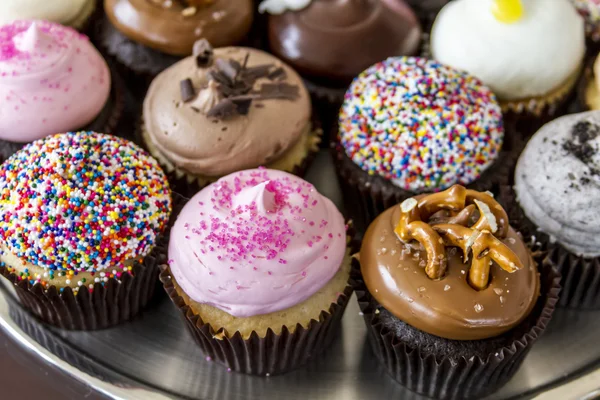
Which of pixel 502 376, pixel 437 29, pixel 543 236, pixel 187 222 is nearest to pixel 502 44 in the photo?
pixel 437 29

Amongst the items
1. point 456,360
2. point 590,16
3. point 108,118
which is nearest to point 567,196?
point 456,360

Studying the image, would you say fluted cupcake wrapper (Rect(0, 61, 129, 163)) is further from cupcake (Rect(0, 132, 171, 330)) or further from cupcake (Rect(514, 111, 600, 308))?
cupcake (Rect(514, 111, 600, 308))

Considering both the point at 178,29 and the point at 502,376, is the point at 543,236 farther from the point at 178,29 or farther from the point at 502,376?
the point at 178,29

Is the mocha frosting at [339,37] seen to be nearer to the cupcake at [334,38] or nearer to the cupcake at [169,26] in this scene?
the cupcake at [334,38]

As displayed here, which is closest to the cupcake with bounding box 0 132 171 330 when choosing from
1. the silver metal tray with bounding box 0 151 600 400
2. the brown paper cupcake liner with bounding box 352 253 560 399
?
the silver metal tray with bounding box 0 151 600 400

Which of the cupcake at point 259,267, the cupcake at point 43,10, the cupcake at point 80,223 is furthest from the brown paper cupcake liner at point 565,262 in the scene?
the cupcake at point 43,10
